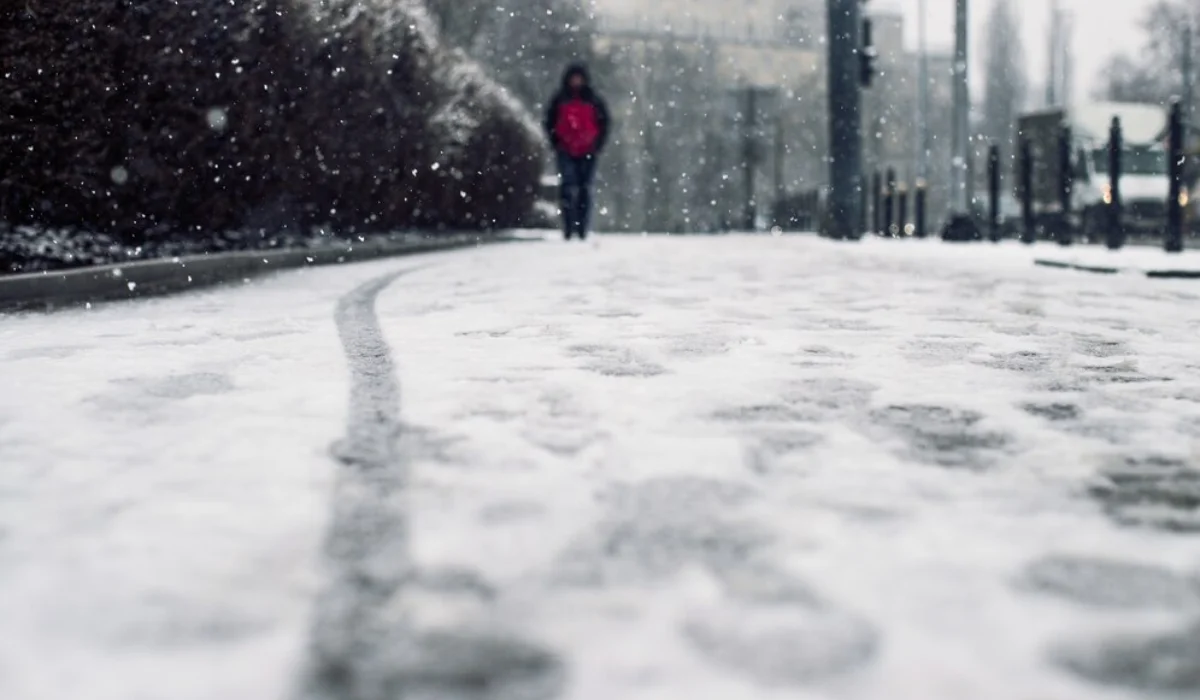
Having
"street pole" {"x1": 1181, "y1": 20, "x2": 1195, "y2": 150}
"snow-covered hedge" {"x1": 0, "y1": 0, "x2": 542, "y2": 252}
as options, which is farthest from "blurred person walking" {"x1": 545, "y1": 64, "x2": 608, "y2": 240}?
"street pole" {"x1": 1181, "y1": 20, "x2": 1195, "y2": 150}

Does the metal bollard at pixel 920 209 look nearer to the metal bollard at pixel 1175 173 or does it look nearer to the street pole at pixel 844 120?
the street pole at pixel 844 120

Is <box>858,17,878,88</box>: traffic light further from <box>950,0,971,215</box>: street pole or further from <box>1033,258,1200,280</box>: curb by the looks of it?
<box>1033,258,1200,280</box>: curb

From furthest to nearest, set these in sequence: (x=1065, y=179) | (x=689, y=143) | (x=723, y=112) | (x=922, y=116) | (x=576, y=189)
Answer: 1. (x=723, y=112)
2. (x=689, y=143)
3. (x=922, y=116)
4. (x=576, y=189)
5. (x=1065, y=179)

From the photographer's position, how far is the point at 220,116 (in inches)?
367

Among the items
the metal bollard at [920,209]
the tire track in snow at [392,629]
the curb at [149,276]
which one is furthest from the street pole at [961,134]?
the tire track in snow at [392,629]

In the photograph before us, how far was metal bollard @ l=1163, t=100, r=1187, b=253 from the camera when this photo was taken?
416 inches

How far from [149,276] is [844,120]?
37.3 ft

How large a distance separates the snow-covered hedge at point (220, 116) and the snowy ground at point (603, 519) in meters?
3.20

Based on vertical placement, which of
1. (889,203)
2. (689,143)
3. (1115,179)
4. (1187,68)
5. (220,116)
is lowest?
(889,203)

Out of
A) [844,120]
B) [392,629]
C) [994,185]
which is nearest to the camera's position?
[392,629]

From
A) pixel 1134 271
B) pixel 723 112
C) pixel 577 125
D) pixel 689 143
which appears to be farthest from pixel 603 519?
pixel 723 112

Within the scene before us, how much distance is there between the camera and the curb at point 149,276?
23.0 ft

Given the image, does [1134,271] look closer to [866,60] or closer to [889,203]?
[866,60]

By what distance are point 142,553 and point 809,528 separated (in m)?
1.20
